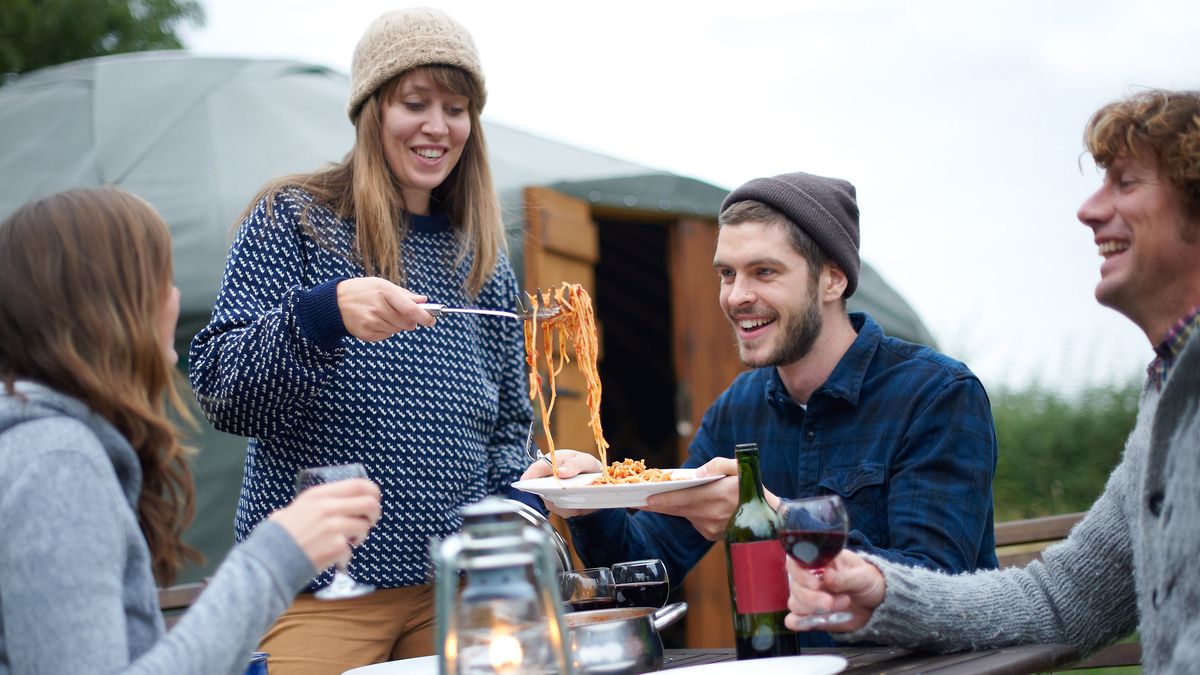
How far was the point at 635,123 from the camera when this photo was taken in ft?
50.8

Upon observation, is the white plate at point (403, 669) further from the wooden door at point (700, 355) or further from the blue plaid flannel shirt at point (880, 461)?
the wooden door at point (700, 355)

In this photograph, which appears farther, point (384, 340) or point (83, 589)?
point (384, 340)

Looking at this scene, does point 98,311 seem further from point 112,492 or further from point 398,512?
point 398,512

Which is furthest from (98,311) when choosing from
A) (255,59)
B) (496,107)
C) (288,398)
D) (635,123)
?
(635,123)

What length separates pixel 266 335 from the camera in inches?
108

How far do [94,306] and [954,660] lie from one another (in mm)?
1593

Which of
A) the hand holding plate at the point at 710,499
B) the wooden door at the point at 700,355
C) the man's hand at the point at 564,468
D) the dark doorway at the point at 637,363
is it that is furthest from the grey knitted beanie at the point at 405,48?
the dark doorway at the point at 637,363

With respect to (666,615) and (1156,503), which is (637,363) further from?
(1156,503)

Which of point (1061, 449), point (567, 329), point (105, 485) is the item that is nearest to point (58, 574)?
point (105, 485)

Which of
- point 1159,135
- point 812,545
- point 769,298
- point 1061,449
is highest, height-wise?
point 1159,135

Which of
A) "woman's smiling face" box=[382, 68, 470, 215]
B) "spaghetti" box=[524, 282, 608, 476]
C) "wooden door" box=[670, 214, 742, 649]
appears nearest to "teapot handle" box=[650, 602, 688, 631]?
"spaghetti" box=[524, 282, 608, 476]

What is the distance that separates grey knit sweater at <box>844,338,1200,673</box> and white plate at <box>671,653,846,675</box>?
263mm

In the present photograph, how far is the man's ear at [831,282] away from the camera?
3295 millimetres

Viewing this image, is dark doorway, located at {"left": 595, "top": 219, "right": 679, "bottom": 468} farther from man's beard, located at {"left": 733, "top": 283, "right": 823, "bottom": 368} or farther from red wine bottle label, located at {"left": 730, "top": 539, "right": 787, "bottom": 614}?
red wine bottle label, located at {"left": 730, "top": 539, "right": 787, "bottom": 614}
